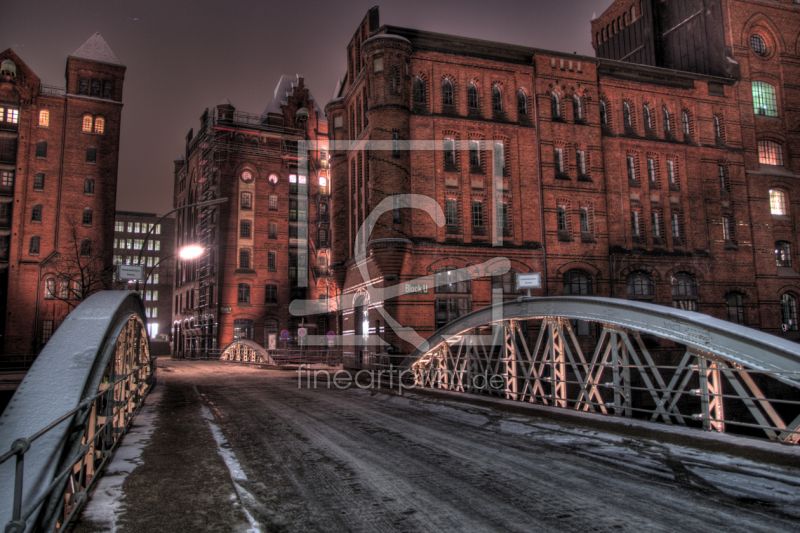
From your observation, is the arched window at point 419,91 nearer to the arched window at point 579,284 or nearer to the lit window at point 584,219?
the lit window at point 584,219

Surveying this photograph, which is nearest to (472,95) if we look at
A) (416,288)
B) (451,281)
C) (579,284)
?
(451,281)

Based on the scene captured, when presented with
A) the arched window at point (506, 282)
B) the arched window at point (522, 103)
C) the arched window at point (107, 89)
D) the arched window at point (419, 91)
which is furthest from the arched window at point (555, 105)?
the arched window at point (107, 89)

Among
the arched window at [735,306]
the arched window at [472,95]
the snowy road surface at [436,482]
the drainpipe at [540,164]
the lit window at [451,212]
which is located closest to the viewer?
the snowy road surface at [436,482]

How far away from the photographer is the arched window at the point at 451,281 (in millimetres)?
25578

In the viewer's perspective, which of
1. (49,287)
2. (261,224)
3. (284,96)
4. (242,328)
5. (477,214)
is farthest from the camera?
(284,96)

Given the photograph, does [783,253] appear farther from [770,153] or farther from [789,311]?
[770,153]

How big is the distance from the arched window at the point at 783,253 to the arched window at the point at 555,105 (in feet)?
54.3

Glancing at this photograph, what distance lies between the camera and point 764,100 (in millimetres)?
33344

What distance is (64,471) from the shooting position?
14.5ft

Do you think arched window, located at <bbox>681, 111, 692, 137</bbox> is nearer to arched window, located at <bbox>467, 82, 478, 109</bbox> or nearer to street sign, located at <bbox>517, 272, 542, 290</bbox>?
arched window, located at <bbox>467, 82, 478, 109</bbox>

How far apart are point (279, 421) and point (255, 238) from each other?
3936 cm

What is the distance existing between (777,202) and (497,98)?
1954 cm

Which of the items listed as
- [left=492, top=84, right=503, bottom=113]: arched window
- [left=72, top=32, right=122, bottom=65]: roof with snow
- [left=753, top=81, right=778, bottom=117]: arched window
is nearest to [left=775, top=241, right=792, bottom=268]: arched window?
[left=753, top=81, right=778, bottom=117]: arched window

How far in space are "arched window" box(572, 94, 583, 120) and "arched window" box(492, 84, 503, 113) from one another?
4.29 m
